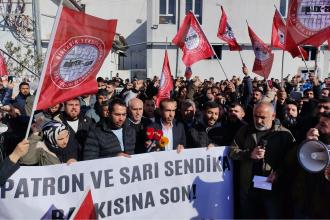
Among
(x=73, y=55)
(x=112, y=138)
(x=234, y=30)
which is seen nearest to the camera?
(x=73, y=55)

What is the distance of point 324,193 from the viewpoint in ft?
11.2

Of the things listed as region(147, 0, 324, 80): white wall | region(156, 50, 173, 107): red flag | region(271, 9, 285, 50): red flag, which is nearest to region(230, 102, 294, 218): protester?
region(156, 50, 173, 107): red flag

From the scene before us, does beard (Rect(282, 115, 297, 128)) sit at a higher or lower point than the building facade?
lower

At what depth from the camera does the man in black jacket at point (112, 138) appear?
4.16 metres

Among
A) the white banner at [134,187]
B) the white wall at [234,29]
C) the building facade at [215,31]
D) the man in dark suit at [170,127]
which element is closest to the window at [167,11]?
the building facade at [215,31]

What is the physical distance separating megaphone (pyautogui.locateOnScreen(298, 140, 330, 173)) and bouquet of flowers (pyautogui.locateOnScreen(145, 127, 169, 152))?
1560mm

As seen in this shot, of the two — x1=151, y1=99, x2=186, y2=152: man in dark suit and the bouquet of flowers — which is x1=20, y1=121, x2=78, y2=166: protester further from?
x1=151, y1=99, x2=186, y2=152: man in dark suit

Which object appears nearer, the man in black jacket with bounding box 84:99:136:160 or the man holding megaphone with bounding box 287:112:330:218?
the man holding megaphone with bounding box 287:112:330:218

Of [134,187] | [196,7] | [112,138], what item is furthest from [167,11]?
[134,187]

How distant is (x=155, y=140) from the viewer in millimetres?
4461

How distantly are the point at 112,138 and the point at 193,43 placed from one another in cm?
532

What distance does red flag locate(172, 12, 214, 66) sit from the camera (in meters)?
8.95

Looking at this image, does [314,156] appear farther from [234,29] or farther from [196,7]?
[196,7]

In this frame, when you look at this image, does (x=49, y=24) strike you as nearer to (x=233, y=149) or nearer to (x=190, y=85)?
(x=190, y=85)
